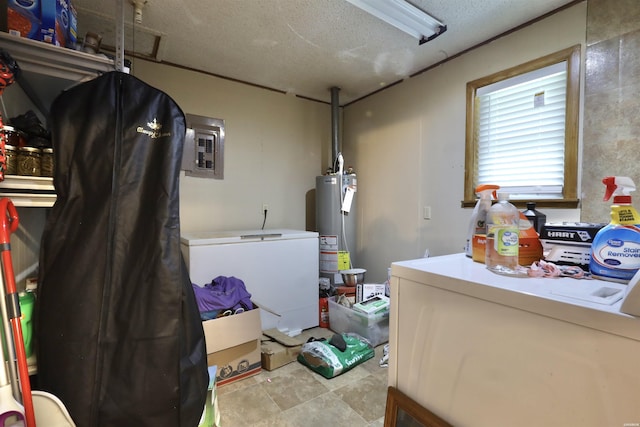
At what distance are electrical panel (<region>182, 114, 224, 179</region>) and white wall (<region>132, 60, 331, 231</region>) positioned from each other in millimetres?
52

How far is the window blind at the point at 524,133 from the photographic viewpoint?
1.78 meters

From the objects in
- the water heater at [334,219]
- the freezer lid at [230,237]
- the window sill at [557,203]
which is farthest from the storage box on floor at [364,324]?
the window sill at [557,203]

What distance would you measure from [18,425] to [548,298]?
53.2 inches

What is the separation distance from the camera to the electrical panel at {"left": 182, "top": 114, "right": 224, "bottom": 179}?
2520mm

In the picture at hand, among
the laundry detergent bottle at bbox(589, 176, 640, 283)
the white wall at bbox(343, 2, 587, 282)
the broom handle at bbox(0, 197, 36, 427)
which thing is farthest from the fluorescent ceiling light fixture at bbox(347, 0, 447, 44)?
the broom handle at bbox(0, 197, 36, 427)

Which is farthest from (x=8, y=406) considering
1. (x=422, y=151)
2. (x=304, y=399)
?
(x=422, y=151)

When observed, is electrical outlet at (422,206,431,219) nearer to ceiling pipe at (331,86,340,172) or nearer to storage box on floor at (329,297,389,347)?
storage box on floor at (329,297,389,347)

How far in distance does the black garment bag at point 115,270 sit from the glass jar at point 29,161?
12 cm

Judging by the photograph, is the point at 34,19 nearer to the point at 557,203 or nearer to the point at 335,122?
the point at 335,122

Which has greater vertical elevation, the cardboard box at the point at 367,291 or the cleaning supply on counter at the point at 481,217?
the cleaning supply on counter at the point at 481,217

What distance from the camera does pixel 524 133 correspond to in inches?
75.8

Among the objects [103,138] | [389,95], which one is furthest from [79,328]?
[389,95]

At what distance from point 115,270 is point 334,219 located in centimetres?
199

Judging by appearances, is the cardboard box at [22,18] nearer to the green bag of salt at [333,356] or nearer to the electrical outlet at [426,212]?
the green bag of salt at [333,356]
